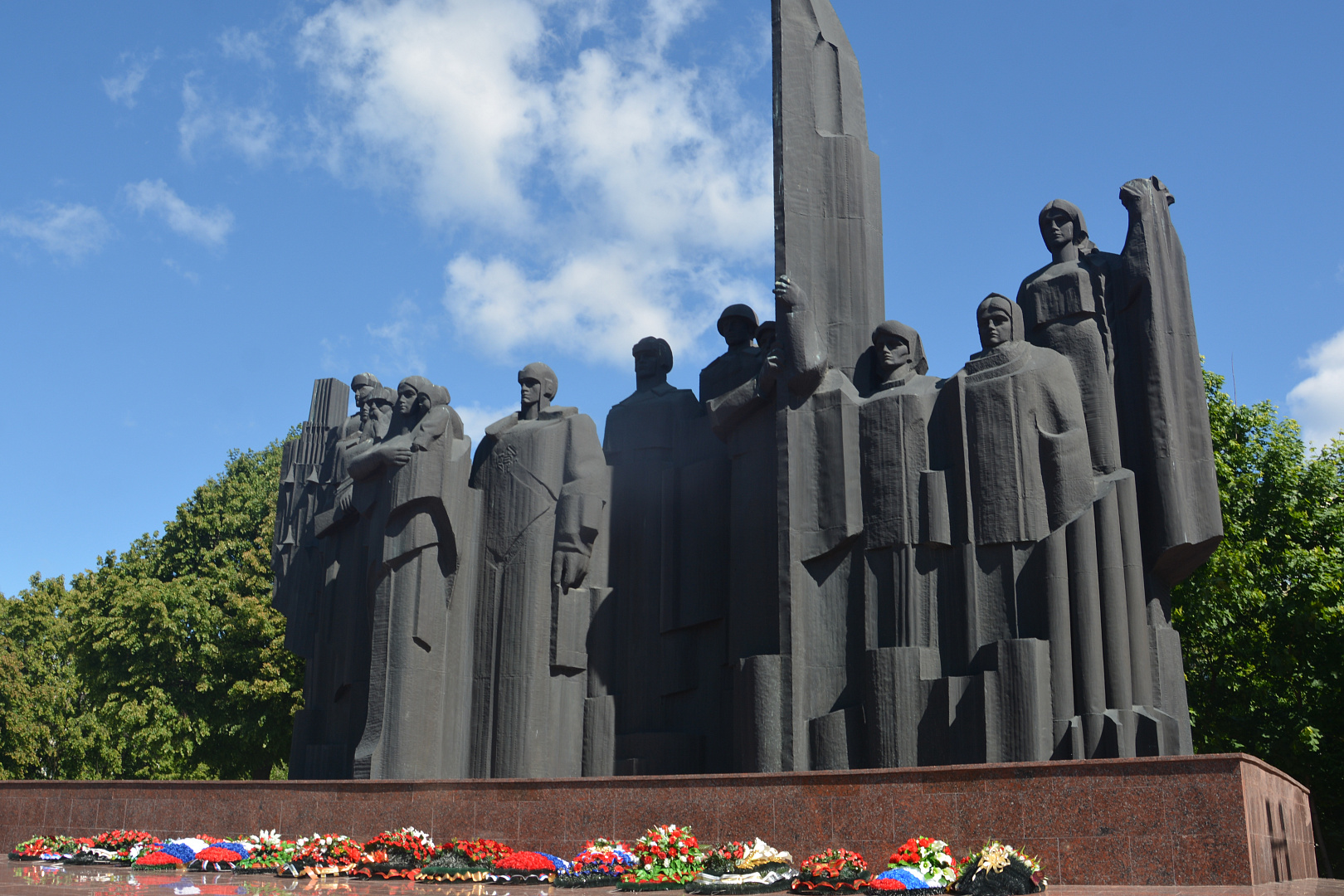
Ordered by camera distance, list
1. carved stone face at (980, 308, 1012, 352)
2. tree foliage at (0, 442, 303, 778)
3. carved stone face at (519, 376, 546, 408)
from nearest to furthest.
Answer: carved stone face at (980, 308, 1012, 352)
carved stone face at (519, 376, 546, 408)
tree foliage at (0, 442, 303, 778)

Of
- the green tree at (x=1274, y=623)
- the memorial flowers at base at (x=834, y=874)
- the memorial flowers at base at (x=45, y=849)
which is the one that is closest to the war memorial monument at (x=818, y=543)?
the memorial flowers at base at (x=834, y=874)

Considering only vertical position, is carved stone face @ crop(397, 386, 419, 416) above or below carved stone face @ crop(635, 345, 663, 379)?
below

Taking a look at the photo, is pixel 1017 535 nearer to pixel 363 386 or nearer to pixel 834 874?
pixel 834 874

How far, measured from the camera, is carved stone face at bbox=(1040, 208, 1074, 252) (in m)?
11.1

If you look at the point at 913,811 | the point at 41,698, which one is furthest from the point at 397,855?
the point at 41,698

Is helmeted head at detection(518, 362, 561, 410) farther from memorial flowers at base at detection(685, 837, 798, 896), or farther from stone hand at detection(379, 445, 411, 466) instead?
memorial flowers at base at detection(685, 837, 798, 896)

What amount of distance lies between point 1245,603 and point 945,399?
10865 mm

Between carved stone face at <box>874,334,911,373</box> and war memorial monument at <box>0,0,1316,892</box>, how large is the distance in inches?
1.4

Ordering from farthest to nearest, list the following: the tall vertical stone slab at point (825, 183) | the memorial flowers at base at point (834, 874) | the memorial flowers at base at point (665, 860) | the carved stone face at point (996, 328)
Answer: the tall vertical stone slab at point (825, 183) < the carved stone face at point (996, 328) < the memorial flowers at base at point (665, 860) < the memorial flowers at base at point (834, 874)

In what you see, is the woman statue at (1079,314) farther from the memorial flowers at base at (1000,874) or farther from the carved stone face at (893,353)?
the memorial flowers at base at (1000,874)

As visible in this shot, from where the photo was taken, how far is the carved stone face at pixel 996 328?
34.5ft

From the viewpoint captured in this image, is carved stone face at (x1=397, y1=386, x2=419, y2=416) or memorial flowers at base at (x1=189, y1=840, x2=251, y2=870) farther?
carved stone face at (x1=397, y1=386, x2=419, y2=416)

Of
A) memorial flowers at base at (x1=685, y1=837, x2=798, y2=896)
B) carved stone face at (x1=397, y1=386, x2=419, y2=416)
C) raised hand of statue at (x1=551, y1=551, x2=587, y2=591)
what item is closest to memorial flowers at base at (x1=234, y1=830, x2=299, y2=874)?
raised hand of statue at (x1=551, y1=551, x2=587, y2=591)

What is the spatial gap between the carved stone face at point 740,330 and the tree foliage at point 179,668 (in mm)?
13624
